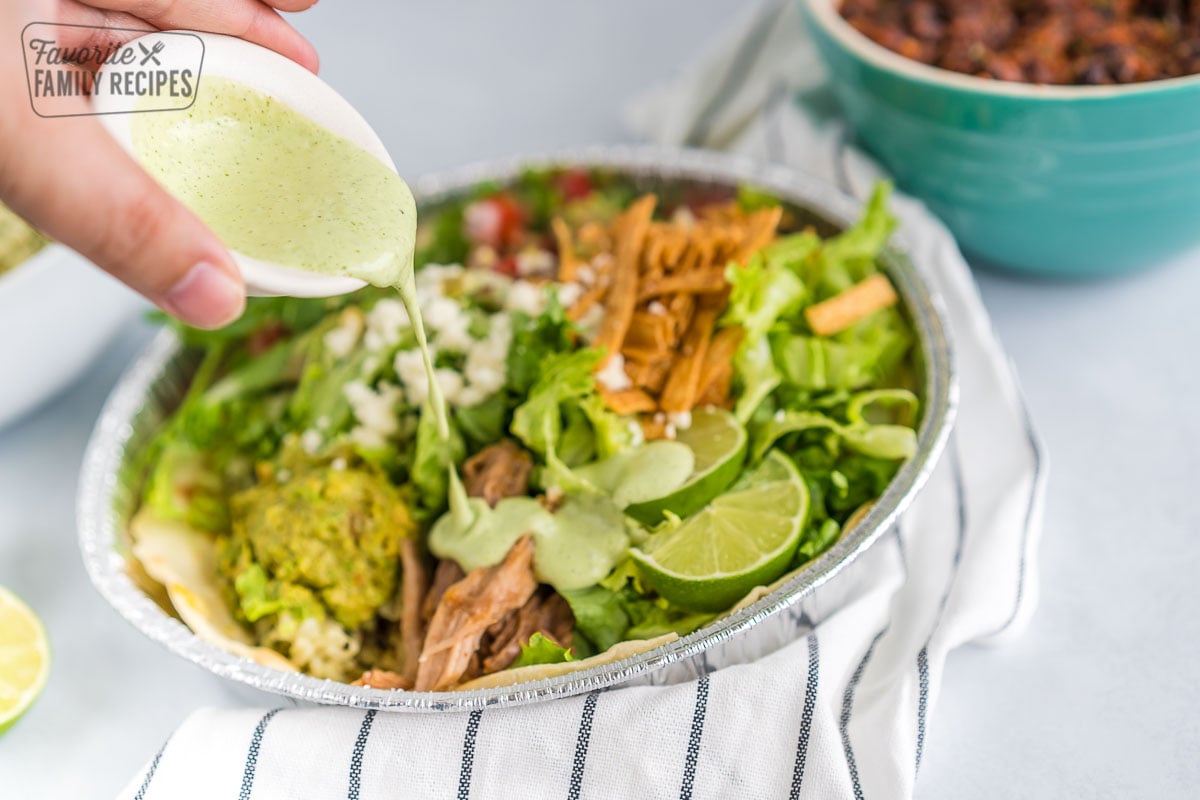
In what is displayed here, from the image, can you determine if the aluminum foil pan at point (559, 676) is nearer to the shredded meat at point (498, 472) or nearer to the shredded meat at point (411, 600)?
the shredded meat at point (411, 600)

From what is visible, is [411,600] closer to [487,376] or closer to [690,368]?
[487,376]

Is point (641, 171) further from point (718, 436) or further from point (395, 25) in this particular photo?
point (395, 25)

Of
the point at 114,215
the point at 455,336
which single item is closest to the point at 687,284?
Result: the point at 455,336

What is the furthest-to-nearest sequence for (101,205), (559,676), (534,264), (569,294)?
(534,264) → (569,294) → (559,676) → (101,205)

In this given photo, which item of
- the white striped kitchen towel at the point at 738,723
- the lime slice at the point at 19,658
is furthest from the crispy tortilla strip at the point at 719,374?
the lime slice at the point at 19,658

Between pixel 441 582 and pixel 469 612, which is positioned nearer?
pixel 469 612

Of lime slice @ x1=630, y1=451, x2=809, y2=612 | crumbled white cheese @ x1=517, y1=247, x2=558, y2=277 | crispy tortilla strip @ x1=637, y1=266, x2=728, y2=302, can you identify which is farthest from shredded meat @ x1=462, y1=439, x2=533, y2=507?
crumbled white cheese @ x1=517, y1=247, x2=558, y2=277

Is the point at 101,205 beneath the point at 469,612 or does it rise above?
above
